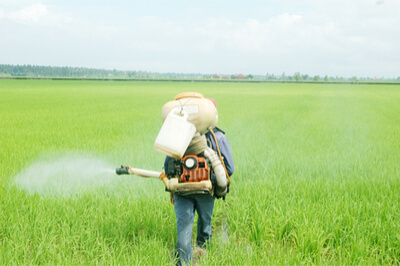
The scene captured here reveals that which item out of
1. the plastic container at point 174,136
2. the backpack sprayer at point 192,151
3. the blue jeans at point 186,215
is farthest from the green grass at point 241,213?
the plastic container at point 174,136

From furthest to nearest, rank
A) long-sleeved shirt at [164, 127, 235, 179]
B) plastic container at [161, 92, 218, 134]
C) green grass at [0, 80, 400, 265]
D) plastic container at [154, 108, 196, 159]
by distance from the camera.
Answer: green grass at [0, 80, 400, 265] < long-sleeved shirt at [164, 127, 235, 179] < plastic container at [161, 92, 218, 134] < plastic container at [154, 108, 196, 159]

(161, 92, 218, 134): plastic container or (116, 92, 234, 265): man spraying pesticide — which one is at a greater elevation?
(161, 92, 218, 134): plastic container

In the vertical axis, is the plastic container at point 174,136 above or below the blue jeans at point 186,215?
above

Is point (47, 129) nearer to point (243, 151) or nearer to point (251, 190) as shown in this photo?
point (243, 151)

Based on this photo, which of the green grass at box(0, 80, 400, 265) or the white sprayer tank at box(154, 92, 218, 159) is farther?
the green grass at box(0, 80, 400, 265)

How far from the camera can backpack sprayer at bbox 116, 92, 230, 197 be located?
191 centimetres

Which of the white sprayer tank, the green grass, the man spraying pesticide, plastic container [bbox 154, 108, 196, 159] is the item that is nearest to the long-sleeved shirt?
the man spraying pesticide

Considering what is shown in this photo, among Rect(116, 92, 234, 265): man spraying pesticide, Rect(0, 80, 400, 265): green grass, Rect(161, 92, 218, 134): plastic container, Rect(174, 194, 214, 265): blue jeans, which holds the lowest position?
Rect(0, 80, 400, 265): green grass

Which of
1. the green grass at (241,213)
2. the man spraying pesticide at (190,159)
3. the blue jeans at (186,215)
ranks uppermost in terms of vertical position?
the man spraying pesticide at (190,159)

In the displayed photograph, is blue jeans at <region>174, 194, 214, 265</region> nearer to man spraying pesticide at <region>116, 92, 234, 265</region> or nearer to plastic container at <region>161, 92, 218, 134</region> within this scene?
man spraying pesticide at <region>116, 92, 234, 265</region>

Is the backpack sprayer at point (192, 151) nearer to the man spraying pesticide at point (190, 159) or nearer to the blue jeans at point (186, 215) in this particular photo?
the man spraying pesticide at point (190, 159)

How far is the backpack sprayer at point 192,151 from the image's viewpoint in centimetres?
191

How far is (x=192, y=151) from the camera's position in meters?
2.13

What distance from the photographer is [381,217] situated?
3047mm
